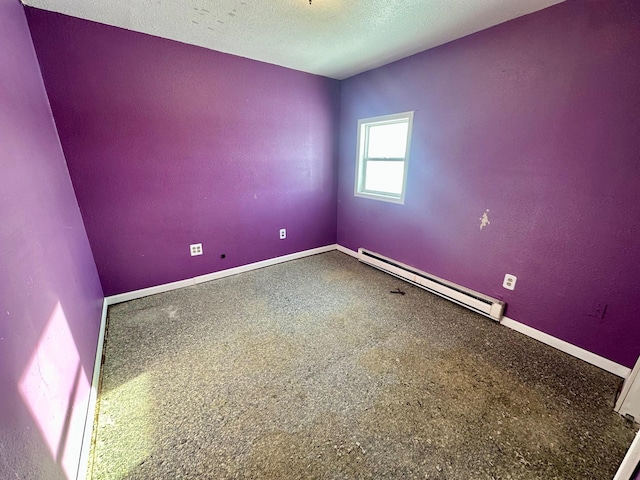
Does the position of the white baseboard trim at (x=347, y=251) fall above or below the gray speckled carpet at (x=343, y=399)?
above

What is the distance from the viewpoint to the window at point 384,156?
272 cm

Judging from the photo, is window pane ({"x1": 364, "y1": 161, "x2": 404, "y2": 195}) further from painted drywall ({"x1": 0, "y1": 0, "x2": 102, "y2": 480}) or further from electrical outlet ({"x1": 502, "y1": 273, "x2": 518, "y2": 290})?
painted drywall ({"x1": 0, "y1": 0, "x2": 102, "y2": 480})

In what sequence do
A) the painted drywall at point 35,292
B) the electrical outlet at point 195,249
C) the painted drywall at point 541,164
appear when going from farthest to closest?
the electrical outlet at point 195,249 → the painted drywall at point 541,164 → the painted drywall at point 35,292

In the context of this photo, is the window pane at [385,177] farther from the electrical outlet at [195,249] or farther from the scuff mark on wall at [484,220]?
the electrical outlet at [195,249]

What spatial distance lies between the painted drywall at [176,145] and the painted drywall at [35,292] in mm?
256

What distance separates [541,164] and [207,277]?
10.4 ft

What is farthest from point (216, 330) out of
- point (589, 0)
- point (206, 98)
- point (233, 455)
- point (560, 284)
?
point (589, 0)

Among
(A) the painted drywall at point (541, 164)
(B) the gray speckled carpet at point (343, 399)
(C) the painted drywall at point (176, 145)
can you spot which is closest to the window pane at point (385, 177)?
(A) the painted drywall at point (541, 164)

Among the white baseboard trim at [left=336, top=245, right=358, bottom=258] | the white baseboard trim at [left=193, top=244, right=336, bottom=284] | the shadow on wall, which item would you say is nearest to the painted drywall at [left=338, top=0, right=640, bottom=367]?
the white baseboard trim at [left=336, top=245, right=358, bottom=258]

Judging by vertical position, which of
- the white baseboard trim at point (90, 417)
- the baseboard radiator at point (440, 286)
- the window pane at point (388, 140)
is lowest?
the white baseboard trim at point (90, 417)

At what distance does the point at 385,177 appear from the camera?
10.1ft

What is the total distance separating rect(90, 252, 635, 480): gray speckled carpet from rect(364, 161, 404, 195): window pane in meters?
1.40

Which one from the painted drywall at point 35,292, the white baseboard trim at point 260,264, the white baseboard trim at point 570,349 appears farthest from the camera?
the white baseboard trim at point 260,264

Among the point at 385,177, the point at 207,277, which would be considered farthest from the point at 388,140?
the point at 207,277
